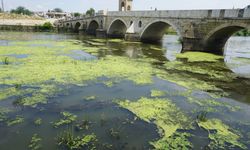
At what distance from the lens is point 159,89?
8.80m

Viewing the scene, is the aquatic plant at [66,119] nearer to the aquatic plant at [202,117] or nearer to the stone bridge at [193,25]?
the aquatic plant at [202,117]

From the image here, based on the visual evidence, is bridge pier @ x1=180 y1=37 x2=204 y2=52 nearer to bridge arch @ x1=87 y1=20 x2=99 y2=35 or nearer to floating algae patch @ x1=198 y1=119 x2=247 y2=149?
floating algae patch @ x1=198 y1=119 x2=247 y2=149

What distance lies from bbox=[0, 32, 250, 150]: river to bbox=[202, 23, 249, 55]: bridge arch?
24.0 feet

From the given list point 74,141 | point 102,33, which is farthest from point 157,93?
point 102,33

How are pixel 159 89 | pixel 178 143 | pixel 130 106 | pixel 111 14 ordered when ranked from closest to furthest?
pixel 178 143, pixel 130 106, pixel 159 89, pixel 111 14

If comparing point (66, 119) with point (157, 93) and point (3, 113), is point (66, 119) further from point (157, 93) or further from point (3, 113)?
point (157, 93)

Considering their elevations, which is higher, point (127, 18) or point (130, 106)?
point (127, 18)

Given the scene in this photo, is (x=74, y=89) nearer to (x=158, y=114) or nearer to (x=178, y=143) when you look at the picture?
(x=158, y=114)

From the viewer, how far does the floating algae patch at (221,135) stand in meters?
5.07

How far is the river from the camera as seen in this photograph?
198 inches

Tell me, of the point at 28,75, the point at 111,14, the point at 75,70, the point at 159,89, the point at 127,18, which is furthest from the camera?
the point at 111,14

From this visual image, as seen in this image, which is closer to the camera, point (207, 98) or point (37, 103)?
point (37, 103)

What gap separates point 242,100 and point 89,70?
6770 millimetres

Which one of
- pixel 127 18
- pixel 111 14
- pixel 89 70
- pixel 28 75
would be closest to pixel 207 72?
pixel 89 70
